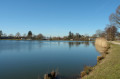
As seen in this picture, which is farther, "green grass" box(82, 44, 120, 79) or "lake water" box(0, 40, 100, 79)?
"lake water" box(0, 40, 100, 79)

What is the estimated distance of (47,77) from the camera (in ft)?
13.8

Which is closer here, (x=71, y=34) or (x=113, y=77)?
(x=113, y=77)

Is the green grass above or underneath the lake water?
above

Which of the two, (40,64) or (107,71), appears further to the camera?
(40,64)

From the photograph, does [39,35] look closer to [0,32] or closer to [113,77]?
[0,32]

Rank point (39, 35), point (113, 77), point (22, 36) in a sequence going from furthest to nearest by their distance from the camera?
point (22, 36) < point (39, 35) < point (113, 77)

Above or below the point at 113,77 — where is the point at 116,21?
above

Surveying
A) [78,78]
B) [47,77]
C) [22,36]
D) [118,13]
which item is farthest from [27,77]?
[22,36]

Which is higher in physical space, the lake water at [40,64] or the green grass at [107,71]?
the green grass at [107,71]

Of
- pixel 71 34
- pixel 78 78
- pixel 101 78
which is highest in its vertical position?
pixel 71 34

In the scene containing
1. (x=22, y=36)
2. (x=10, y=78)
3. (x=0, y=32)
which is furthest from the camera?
(x=22, y=36)

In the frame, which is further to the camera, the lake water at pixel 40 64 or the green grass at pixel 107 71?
the lake water at pixel 40 64

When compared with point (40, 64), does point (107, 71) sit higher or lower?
higher

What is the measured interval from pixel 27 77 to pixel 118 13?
21.8 metres
